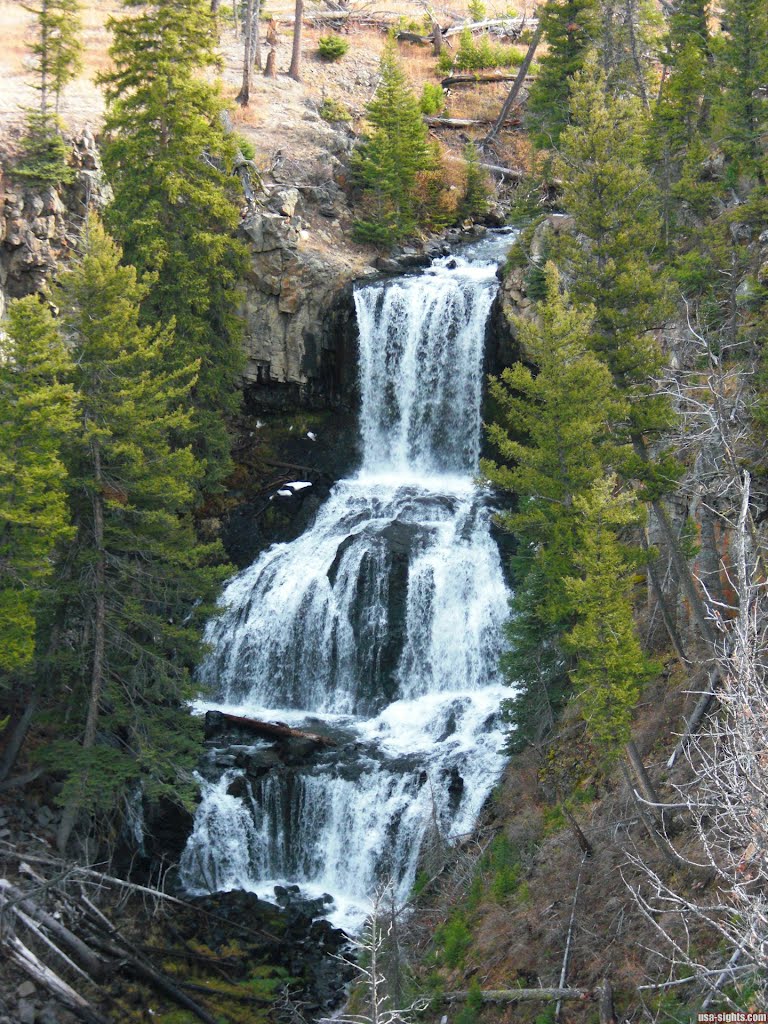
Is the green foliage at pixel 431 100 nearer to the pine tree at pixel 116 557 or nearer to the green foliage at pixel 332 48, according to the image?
the green foliage at pixel 332 48

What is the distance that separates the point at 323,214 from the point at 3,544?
22.3m

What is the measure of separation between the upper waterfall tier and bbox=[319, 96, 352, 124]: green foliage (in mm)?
13502

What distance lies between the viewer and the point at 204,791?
2212cm

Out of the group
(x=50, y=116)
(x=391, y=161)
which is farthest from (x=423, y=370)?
(x=50, y=116)

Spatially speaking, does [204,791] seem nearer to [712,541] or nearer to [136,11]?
[712,541]

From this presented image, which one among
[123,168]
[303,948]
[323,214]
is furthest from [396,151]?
[303,948]

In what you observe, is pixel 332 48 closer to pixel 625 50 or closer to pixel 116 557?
pixel 625 50

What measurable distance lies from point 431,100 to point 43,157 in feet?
69.6

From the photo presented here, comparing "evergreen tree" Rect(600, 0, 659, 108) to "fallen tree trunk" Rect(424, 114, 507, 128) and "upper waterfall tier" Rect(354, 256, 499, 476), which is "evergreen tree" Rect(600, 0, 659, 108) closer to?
"upper waterfall tier" Rect(354, 256, 499, 476)

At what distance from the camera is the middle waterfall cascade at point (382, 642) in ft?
70.5

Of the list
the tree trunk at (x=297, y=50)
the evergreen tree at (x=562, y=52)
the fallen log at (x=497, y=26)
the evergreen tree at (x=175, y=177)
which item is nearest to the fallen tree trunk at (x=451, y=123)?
the tree trunk at (x=297, y=50)

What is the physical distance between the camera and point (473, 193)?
39.6 meters

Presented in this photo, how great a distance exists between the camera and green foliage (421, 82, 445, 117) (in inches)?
1763

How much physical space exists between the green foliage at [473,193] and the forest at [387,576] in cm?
653
